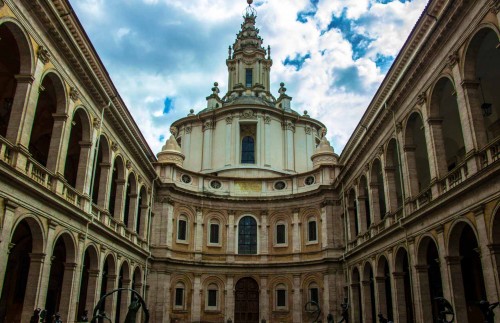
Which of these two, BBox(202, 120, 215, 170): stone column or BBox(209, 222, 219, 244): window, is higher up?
BBox(202, 120, 215, 170): stone column

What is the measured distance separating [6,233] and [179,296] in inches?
855

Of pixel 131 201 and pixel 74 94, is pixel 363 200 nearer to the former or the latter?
pixel 131 201

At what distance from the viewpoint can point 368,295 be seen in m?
28.0

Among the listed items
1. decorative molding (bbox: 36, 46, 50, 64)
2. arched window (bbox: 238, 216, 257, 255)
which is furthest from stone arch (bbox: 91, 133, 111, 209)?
arched window (bbox: 238, 216, 257, 255)

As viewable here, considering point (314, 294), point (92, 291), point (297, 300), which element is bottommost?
point (92, 291)

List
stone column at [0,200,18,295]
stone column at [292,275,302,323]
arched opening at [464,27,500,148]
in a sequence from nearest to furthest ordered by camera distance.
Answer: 1. stone column at [0,200,18,295]
2. arched opening at [464,27,500,148]
3. stone column at [292,275,302,323]

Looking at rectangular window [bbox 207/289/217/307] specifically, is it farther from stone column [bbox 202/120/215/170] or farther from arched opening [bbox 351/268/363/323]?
stone column [bbox 202/120/215/170]

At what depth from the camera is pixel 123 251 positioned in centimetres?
2656

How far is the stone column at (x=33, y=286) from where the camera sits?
16153 millimetres

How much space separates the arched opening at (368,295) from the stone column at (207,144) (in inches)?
Answer: 745

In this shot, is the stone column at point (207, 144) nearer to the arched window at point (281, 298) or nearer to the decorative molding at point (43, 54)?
the arched window at point (281, 298)

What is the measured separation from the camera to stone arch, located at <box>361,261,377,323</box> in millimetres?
27422

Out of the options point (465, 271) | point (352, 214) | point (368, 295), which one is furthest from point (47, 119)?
point (465, 271)

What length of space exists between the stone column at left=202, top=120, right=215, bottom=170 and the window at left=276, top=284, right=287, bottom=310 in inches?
504
